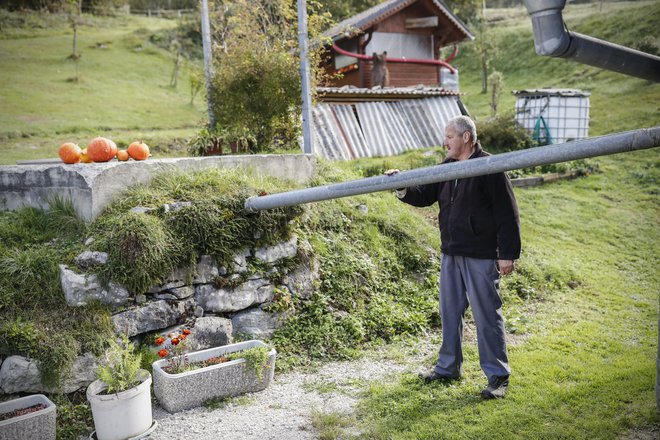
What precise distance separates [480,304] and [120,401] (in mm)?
2905

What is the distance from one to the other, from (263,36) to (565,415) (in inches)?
281

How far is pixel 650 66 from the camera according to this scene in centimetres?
342

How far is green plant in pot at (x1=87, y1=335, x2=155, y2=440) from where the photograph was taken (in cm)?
379

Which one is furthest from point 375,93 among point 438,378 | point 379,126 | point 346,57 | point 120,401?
point 120,401

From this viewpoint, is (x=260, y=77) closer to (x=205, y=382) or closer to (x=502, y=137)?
(x=205, y=382)

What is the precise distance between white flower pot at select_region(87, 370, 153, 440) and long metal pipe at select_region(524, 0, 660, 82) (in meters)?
3.58

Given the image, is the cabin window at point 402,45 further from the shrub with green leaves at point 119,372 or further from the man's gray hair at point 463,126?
the shrub with green leaves at point 119,372

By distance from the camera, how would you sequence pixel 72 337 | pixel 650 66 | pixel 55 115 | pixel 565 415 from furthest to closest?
pixel 55 115
pixel 72 337
pixel 565 415
pixel 650 66

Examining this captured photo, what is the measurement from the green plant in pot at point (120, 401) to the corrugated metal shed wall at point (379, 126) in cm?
861

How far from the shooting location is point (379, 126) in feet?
46.5

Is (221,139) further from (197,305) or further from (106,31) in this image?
(106,31)

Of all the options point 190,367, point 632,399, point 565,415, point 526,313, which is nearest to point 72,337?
point 190,367

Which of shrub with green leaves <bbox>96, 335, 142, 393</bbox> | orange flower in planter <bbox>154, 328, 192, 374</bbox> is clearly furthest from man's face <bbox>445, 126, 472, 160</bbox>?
shrub with green leaves <bbox>96, 335, 142, 393</bbox>

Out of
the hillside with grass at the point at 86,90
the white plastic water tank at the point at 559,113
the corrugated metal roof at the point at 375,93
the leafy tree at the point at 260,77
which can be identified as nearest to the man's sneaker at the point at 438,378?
the leafy tree at the point at 260,77
